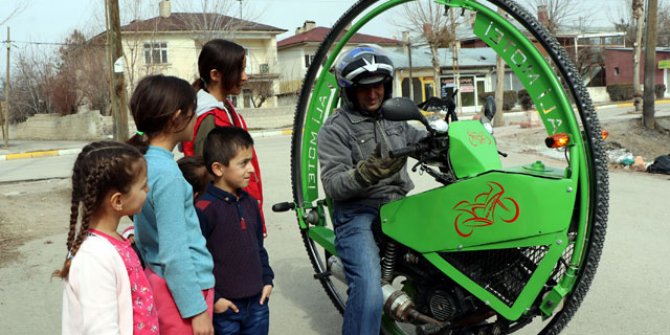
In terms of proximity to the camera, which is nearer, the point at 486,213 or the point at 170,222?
the point at 170,222

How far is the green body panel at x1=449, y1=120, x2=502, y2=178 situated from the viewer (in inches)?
122

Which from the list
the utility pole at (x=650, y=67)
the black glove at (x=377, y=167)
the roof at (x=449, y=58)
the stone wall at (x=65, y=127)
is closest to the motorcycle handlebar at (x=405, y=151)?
the black glove at (x=377, y=167)

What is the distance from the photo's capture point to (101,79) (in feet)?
105

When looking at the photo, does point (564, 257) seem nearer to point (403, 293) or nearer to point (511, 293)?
point (511, 293)

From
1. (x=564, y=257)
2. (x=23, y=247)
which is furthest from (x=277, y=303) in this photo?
(x=23, y=247)

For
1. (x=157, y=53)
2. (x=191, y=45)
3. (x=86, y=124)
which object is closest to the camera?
(x=86, y=124)

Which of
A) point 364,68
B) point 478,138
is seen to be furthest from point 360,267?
point 364,68

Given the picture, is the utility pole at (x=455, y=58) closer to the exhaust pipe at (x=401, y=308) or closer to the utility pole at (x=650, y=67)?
the exhaust pipe at (x=401, y=308)

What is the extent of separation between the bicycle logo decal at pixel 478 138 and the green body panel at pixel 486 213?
0.81 ft

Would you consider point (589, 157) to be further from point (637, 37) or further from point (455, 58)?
point (637, 37)

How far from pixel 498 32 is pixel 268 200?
6.45 meters

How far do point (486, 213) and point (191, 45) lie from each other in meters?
37.8

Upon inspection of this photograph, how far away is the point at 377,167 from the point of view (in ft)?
10.3

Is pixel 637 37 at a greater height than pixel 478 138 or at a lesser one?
greater
